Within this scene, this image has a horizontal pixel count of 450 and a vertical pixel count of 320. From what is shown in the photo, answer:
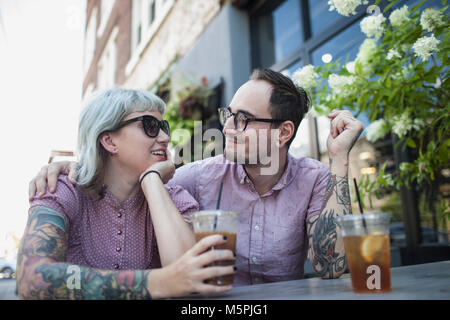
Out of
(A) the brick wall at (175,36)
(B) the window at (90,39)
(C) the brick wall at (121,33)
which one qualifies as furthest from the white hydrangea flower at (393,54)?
(B) the window at (90,39)

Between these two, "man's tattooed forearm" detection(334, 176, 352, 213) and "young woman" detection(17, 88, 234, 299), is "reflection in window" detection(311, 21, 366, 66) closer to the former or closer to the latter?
"man's tattooed forearm" detection(334, 176, 352, 213)

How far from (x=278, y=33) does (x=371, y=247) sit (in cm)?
423

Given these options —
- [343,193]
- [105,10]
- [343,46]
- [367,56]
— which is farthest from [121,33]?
[343,193]

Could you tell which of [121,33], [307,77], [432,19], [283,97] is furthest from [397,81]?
[121,33]

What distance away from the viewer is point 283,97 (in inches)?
88.7

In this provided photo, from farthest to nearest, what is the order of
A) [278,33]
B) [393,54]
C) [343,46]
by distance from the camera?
[278,33] < [343,46] < [393,54]

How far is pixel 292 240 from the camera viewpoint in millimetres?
1925

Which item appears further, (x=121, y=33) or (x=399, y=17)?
(x=121, y=33)

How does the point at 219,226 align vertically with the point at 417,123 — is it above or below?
below

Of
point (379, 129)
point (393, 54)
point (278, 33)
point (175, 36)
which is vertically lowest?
point (379, 129)

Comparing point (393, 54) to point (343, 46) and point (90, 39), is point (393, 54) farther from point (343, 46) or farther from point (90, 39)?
point (90, 39)

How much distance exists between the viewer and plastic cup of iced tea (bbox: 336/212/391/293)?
100cm

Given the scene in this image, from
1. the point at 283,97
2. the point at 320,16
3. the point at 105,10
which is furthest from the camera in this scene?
the point at 105,10
